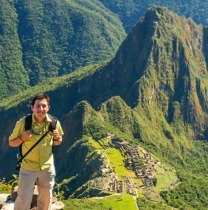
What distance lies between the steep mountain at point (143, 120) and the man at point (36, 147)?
164 ft

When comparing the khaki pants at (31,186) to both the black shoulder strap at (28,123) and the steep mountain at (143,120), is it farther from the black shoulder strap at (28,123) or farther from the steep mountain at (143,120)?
the steep mountain at (143,120)

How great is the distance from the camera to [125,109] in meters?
105

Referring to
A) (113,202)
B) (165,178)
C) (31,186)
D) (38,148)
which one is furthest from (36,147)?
(165,178)

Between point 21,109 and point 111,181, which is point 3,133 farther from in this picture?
point 111,181

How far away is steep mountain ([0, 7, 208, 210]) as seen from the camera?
76000mm

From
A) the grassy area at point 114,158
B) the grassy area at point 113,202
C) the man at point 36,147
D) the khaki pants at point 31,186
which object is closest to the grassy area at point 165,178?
the grassy area at point 114,158

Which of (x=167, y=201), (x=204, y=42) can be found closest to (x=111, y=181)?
(x=167, y=201)

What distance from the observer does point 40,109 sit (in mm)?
14414

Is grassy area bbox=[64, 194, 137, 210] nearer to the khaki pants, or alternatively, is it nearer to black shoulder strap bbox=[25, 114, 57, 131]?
the khaki pants

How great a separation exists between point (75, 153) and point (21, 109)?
57665 millimetres

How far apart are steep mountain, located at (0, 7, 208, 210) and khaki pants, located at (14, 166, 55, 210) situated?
4939 centimetres

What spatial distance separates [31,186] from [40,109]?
8.11ft

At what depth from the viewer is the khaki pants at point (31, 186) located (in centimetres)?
1480

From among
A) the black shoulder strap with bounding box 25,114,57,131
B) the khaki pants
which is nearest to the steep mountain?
the khaki pants
